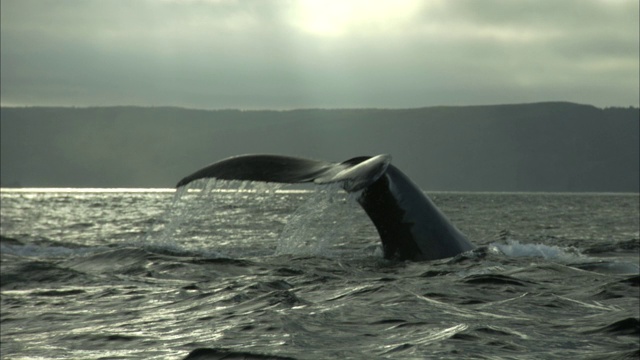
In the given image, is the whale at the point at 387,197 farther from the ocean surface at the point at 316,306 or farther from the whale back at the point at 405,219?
the ocean surface at the point at 316,306

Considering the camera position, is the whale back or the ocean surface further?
the whale back

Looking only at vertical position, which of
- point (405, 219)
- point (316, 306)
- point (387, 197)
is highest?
point (387, 197)

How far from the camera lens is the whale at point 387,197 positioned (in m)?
7.37

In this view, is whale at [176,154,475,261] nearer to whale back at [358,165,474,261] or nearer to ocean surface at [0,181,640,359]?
whale back at [358,165,474,261]

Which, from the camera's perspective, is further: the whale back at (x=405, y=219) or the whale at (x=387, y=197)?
the whale back at (x=405, y=219)

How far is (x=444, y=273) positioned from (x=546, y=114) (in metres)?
194

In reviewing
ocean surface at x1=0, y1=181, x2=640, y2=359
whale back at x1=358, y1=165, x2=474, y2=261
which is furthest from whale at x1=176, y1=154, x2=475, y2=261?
ocean surface at x1=0, y1=181, x2=640, y2=359

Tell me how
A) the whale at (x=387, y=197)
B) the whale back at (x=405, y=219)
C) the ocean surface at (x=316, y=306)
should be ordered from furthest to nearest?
the whale back at (x=405, y=219) < the whale at (x=387, y=197) < the ocean surface at (x=316, y=306)

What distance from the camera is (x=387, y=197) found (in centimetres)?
798

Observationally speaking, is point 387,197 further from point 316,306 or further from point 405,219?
point 316,306

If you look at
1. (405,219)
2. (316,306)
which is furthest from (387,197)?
(316,306)

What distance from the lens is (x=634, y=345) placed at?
4660mm

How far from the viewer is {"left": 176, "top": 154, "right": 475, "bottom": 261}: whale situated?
7.37m

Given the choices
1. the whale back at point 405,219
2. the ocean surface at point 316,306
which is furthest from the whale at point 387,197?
the ocean surface at point 316,306
